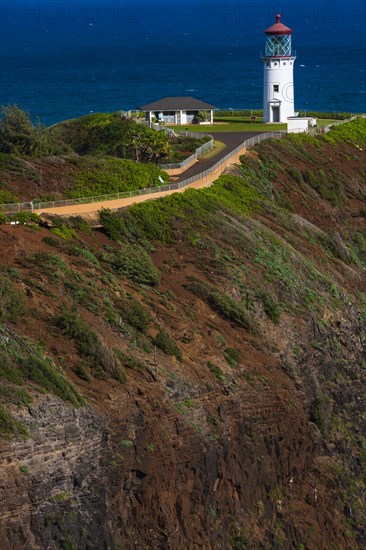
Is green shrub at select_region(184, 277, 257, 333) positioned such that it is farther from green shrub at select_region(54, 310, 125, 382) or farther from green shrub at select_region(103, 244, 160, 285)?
green shrub at select_region(54, 310, 125, 382)

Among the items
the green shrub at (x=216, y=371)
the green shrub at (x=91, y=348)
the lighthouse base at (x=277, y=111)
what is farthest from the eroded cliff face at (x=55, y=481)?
the lighthouse base at (x=277, y=111)

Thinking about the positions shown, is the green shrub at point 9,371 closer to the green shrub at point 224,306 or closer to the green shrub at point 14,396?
the green shrub at point 14,396

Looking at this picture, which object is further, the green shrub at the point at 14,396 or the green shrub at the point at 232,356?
the green shrub at the point at 232,356

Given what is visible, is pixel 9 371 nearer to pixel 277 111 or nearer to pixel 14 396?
pixel 14 396

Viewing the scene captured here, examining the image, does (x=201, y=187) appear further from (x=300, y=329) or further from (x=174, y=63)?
(x=174, y=63)

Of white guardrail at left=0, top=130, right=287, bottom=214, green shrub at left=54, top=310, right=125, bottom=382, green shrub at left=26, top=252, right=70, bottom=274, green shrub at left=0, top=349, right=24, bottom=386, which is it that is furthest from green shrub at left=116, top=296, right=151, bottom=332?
white guardrail at left=0, top=130, right=287, bottom=214

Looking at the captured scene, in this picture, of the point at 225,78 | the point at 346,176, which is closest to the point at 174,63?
the point at 225,78
